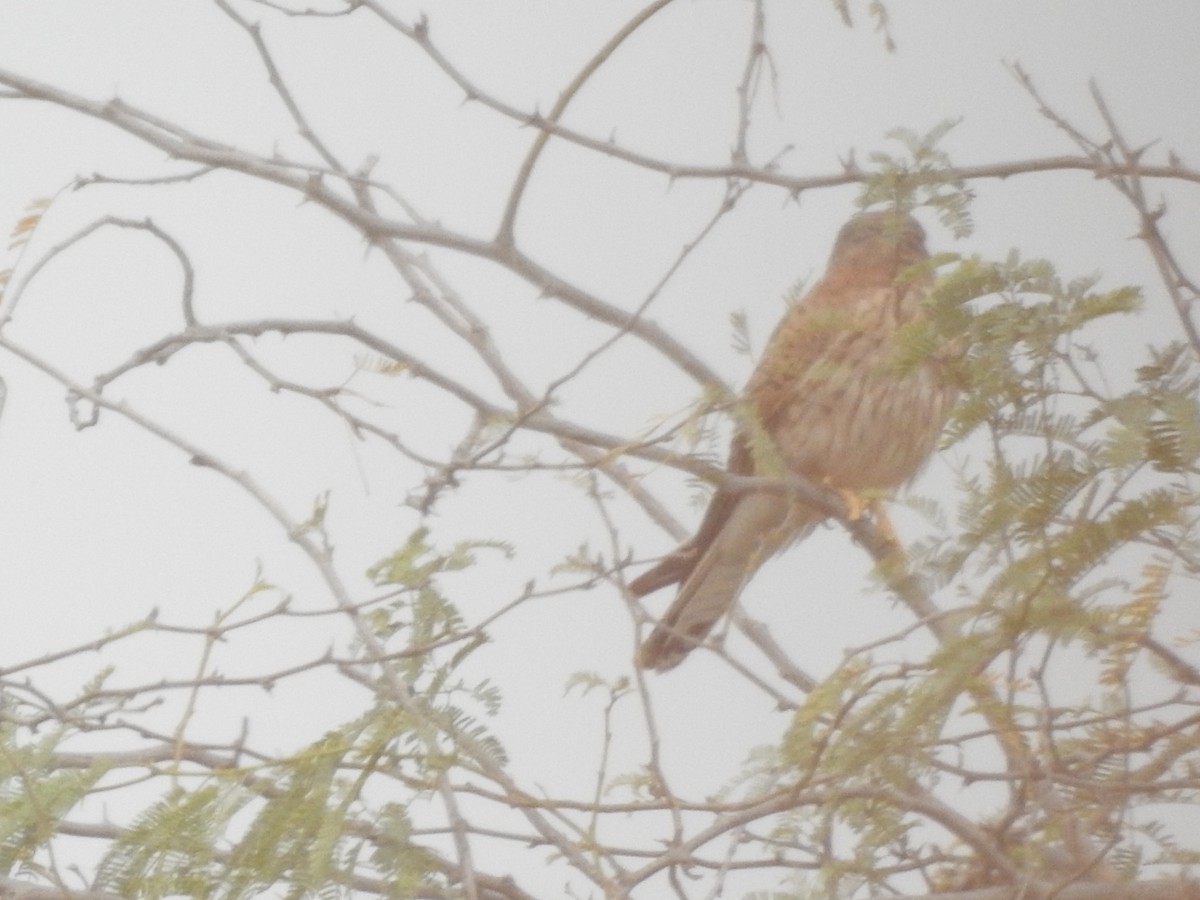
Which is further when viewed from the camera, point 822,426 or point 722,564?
point 822,426

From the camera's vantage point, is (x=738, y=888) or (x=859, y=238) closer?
(x=859, y=238)

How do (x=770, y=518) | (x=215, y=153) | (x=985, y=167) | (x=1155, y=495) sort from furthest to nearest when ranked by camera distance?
(x=770, y=518)
(x=215, y=153)
(x=985, y=167)
(x=1155, y=495)

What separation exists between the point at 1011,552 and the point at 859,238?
1727 mm

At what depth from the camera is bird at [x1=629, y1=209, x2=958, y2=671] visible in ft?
9.37

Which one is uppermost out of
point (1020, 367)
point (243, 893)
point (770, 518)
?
point (770, 518)

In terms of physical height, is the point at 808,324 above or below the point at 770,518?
below

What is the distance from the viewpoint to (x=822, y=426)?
3.18 m

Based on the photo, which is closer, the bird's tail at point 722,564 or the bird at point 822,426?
the bird at point 822,426

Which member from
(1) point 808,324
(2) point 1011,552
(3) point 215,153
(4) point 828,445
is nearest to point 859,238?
(4) point 828,445

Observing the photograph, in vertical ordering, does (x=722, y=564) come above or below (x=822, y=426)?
below

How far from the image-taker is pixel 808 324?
225 centimetres

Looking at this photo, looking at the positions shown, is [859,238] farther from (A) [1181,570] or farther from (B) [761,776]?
(B) [761,776]

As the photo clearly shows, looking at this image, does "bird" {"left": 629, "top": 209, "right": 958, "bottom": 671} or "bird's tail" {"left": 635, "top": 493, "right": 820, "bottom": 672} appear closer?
"bird" {"left": 629, "top": 209, "right": 958, "bottom": 671}

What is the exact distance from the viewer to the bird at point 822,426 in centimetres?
286
